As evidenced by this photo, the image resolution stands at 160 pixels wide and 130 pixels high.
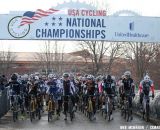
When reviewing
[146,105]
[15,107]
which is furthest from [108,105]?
[15,107]

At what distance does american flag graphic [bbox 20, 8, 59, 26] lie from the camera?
22484mm

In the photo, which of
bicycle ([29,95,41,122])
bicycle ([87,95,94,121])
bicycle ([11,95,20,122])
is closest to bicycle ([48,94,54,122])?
bicycle ([29,95,41,122])

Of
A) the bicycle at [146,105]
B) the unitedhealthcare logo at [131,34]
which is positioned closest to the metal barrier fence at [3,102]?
the unitedhealthcare logo at [131,34]

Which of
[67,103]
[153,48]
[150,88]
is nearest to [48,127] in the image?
[67,103]

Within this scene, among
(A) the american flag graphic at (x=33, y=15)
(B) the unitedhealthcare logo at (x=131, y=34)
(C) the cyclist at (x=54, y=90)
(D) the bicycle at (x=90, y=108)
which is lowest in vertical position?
(D) the bicycle at (x=90, y=108)

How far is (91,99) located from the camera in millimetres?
21500

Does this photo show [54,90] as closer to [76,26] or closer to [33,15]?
[76,26]

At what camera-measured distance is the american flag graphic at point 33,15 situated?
73.8 ft

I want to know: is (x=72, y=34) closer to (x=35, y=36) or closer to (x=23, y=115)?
(x=35, y=36)

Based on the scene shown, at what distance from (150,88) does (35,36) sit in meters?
5.70

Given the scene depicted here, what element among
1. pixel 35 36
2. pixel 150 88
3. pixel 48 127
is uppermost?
pixel 35 36

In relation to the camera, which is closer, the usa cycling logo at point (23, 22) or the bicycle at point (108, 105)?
the bicycle at point (108, 105)

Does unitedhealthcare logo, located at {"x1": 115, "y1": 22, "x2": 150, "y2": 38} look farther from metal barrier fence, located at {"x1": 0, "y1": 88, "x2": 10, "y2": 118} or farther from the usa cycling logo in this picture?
metal barrier fence, located at {"x1": 0, "y1": 88, "x2": 10, "y2": 118}

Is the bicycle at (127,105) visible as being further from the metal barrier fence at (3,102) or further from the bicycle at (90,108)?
the metal barrier fence at (3,102)
